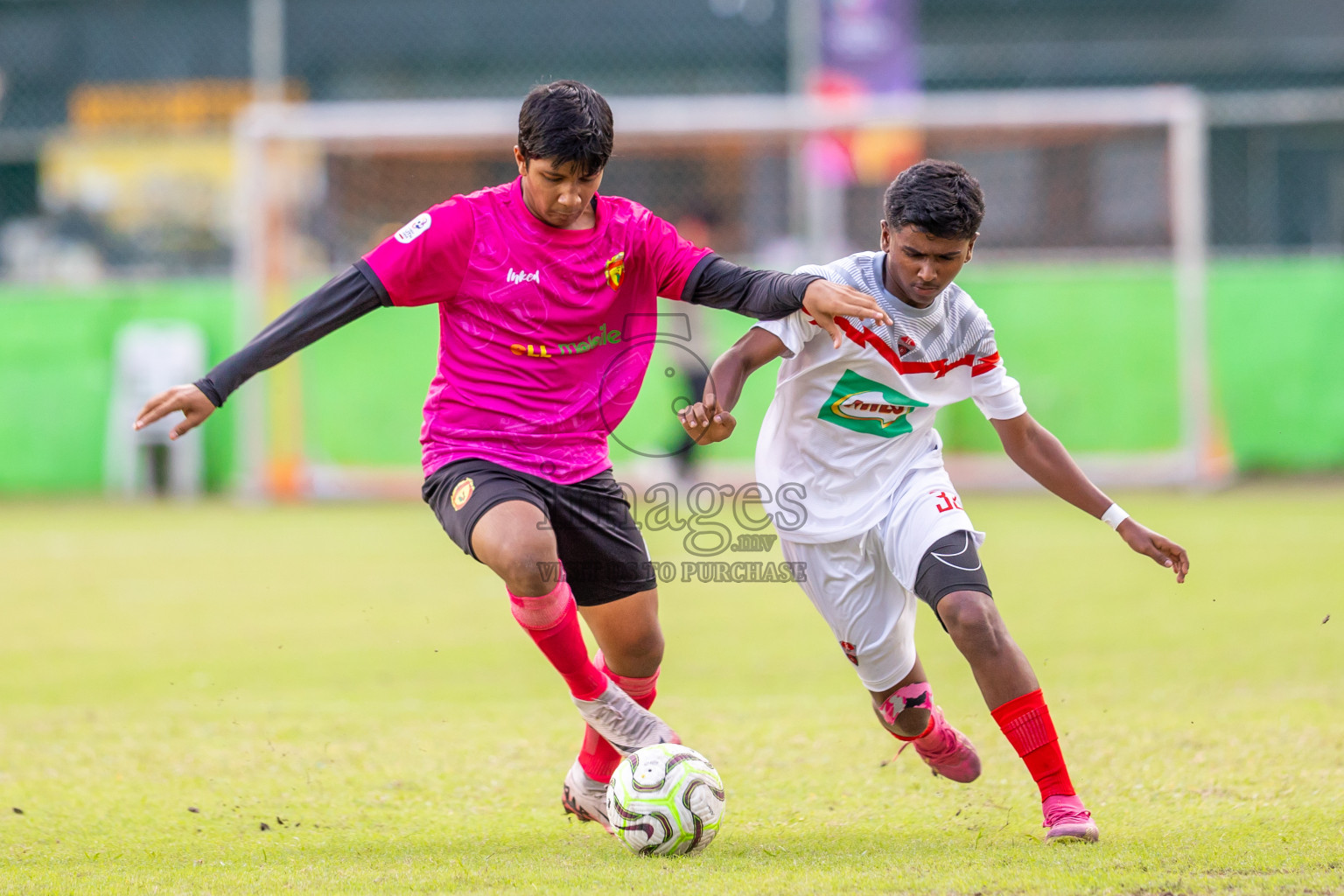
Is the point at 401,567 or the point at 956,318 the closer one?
the point at 956,318

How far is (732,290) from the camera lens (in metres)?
3.93

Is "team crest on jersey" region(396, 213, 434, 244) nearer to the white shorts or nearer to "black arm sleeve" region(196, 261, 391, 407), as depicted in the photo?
"black arm sleeve" region(196, 261, 391, 407)

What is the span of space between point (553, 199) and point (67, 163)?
1518 centimetres

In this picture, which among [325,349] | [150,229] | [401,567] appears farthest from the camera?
[150,229]


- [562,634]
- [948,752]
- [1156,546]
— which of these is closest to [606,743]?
[562,634]

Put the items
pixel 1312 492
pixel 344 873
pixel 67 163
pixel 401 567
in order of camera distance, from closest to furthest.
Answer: pixel 344 873 → pixel 401 567 → pixel 1312 492 → pixel 67 163

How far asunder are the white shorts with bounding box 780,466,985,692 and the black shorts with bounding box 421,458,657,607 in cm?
45

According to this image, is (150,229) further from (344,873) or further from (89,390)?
(344,873)

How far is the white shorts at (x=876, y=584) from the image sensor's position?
3955mm

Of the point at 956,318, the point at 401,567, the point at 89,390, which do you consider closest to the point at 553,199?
the point at 956,318

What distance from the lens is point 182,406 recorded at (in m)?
3.70

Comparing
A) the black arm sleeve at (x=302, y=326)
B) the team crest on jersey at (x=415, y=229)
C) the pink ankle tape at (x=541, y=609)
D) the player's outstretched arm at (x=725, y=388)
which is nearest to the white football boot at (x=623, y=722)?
the pink ankle tape at (x=541, y=609)

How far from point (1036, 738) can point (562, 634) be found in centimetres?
117

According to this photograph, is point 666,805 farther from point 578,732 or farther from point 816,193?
point 816,193
